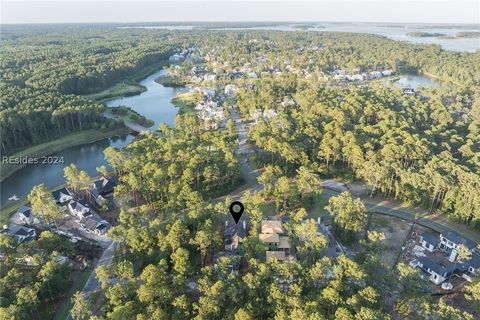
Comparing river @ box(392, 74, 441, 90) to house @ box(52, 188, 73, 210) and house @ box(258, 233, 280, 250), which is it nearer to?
house @ box(258, 233, 280, 250)

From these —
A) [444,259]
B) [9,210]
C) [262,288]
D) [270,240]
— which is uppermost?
[262,288]

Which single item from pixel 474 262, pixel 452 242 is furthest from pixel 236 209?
pixel 474 262

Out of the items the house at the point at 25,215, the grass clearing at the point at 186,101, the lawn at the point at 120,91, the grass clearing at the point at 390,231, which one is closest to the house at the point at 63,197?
the house at the point at 25,215

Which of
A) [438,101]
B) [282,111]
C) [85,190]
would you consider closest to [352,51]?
[438,101]

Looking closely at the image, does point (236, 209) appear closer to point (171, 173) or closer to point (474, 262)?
point (171, 173)

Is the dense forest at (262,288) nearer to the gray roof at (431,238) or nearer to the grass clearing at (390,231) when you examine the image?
the grass clearing at (390,231)

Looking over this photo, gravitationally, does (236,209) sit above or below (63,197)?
above

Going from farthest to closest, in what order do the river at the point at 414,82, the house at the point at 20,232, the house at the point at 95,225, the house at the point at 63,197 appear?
1. the river at the point at 414,82
2. the house at the point at 63,197
3. the house at the point at 95,225
4. the house at the point at 20,232
